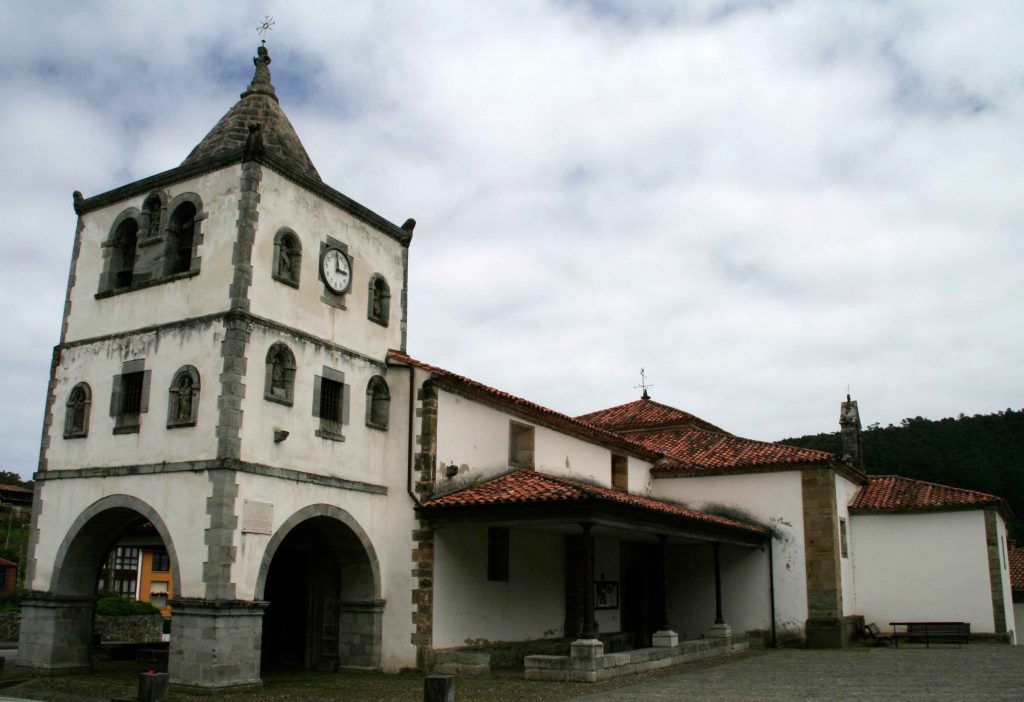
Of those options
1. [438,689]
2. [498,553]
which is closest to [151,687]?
[438,689]

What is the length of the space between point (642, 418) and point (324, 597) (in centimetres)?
1483

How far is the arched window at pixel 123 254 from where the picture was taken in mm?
17000

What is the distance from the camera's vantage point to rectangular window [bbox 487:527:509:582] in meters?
18.5

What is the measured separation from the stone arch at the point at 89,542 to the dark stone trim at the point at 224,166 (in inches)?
227

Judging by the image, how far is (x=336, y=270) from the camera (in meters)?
17.3

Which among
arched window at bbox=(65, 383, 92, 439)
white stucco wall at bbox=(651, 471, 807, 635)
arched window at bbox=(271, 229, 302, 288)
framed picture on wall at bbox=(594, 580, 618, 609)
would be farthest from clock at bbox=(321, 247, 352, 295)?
white stucco wall at bbox=(651, 471, 807, 635)

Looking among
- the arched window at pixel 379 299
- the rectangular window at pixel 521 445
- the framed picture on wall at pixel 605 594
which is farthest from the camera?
the framed picture on wall at pixel 605 594

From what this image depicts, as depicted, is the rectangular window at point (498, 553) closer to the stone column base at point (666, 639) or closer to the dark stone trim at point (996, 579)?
the stone column base at point (666, 639)

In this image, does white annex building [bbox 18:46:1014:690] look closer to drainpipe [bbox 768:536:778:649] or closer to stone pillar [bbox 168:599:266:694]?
stone pillar [bbox 168:599:266:694]

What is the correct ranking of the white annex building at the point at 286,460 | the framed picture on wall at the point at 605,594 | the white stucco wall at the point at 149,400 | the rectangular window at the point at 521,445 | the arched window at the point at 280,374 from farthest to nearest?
the framed picture on wall at the point at 605,594 → the rectangular window at the point at 521,445 → the arched window at the point at 280,374 → the white stucco wall at the point at 149,400 → the white annex building at the point at 286,460

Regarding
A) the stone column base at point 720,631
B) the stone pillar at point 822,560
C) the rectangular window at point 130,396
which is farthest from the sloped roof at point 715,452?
the rectangular window at point 130,396

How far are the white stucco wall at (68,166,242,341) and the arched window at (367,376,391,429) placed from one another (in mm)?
3749

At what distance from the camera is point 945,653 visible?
2036 cm

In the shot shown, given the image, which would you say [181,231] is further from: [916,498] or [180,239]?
[916,498]
